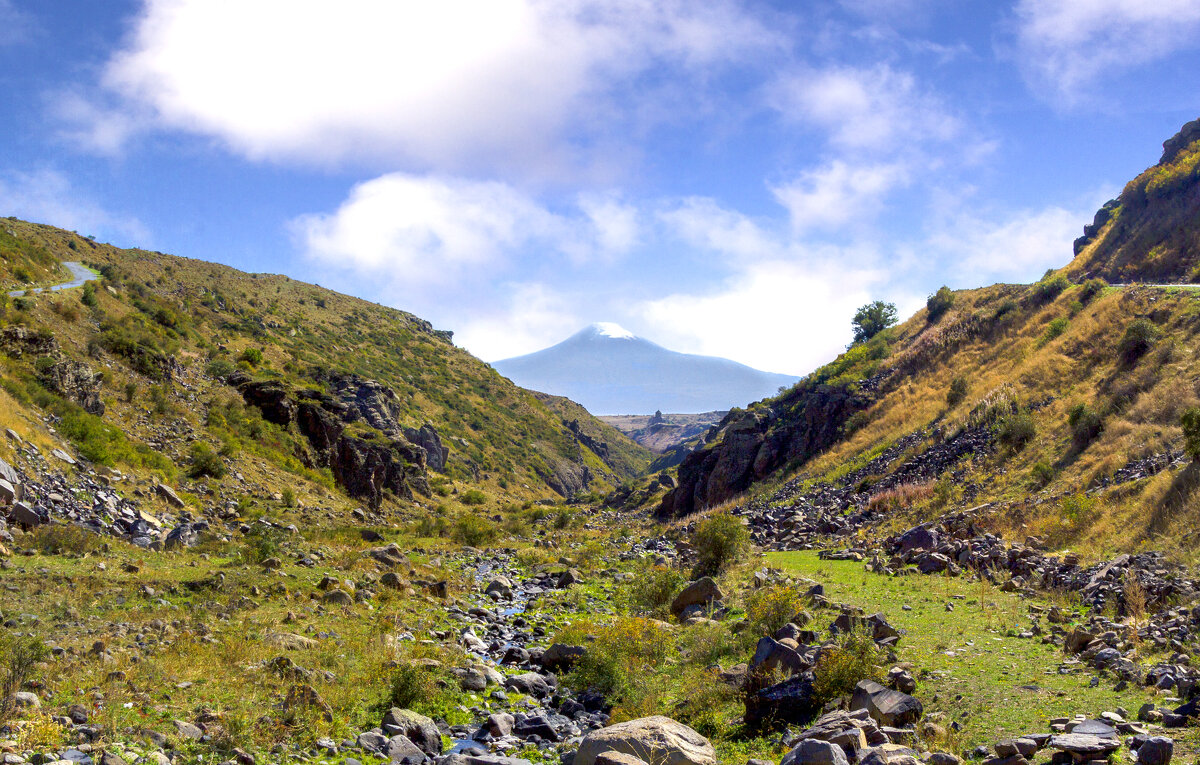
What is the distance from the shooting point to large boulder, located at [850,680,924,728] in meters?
8.25

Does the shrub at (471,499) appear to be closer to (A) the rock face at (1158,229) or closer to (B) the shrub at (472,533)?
(B) the shrub at (472,533)

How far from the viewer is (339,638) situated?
12.8 meters

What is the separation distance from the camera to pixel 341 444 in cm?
4184

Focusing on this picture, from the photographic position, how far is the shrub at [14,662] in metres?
7.38

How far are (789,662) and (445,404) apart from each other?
8407 centimetres

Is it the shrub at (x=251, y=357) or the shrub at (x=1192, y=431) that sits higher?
the shrub at (x=251, y=357)

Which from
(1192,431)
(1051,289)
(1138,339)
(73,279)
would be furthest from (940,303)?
(73,279)

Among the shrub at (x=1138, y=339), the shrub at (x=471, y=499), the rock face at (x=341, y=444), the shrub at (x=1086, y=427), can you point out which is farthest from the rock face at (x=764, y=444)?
the rock face at (x=341, y=444)

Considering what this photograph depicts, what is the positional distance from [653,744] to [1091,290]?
1515 inches

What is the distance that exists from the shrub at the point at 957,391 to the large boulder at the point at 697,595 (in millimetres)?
22764

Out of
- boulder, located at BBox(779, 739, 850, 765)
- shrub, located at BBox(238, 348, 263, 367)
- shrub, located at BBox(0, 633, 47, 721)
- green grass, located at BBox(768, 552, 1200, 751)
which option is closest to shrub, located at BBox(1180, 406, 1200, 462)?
green grass, located at BBox(768, 552, 1200, 751)

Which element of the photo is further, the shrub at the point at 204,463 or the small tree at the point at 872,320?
the small tree at the point at 872,320

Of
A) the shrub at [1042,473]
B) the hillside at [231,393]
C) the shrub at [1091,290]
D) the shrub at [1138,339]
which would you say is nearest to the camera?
the shrub at [1042,473]

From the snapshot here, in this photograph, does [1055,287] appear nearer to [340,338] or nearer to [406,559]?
[406,559]
